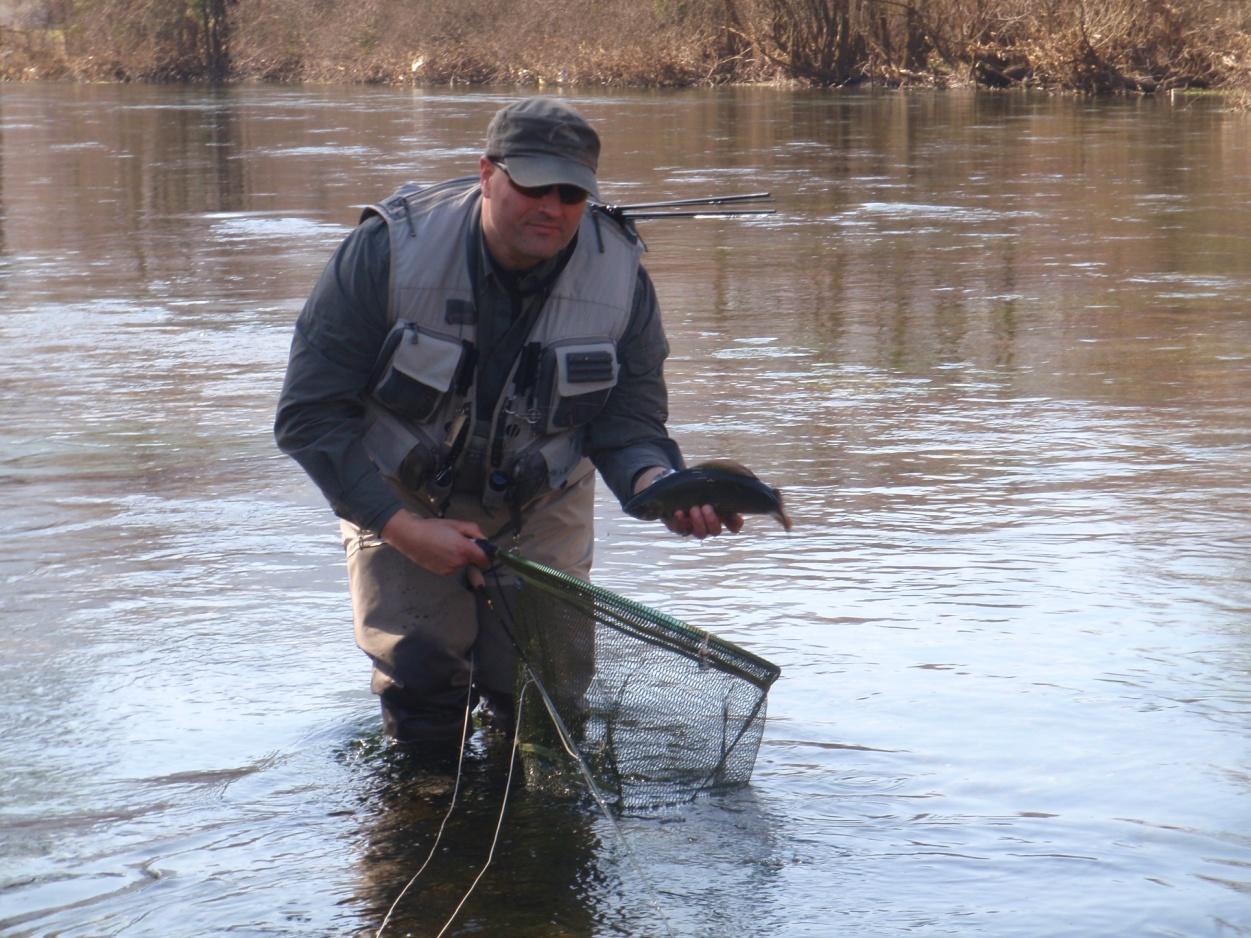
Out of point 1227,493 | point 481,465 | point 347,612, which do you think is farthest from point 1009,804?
point 1227,493

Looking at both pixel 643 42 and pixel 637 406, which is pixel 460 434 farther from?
pixel 643 42

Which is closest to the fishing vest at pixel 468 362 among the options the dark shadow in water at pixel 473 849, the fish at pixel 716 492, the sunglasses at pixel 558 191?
the sunglasses at pixel 558 191

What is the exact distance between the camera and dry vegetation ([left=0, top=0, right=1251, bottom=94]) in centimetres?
3631

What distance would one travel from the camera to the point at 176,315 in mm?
12078

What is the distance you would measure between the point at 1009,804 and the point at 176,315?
28.3 feet

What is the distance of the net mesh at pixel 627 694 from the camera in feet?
13.8

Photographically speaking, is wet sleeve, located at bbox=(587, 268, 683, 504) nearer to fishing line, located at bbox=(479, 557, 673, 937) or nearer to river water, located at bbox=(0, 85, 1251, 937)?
fishing line, located at bbox=(479, 557, 673, 937)

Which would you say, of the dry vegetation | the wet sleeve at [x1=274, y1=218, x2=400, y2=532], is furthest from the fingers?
the dry vegetation

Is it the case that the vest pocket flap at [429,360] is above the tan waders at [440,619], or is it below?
above

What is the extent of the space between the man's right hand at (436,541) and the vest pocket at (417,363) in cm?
27

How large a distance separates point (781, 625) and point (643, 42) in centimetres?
4232

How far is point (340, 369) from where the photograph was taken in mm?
4301

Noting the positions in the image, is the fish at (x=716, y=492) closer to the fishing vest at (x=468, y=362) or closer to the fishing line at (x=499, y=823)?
the fishing vest at (x=468, y=362)

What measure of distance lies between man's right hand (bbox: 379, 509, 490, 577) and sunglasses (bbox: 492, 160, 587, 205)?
744 millimetres
